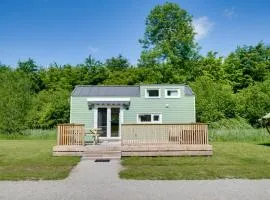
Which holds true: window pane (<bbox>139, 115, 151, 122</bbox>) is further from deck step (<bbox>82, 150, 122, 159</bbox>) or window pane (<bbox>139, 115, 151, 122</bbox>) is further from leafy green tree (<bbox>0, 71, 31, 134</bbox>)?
leafy green tree (<bbox>0, 71, 31, 134</bbox>)

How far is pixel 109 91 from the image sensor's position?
24250 millimetres

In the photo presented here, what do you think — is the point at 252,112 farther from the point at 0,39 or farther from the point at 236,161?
the point at 0,39

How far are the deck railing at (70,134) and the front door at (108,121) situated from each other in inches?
274

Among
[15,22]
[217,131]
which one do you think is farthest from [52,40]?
[217,131]

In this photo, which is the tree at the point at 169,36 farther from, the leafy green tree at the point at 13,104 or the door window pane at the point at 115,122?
the door window pane at the point at 115,122

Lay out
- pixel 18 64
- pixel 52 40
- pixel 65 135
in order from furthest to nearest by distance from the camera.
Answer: pixel 18 64 → pixel 52 40 → pixel 65 135

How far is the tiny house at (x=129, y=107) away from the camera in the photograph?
72.6ft

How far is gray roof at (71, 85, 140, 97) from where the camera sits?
23.5 metres

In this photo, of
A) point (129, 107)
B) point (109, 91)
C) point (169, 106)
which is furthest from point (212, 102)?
point (109, 91)

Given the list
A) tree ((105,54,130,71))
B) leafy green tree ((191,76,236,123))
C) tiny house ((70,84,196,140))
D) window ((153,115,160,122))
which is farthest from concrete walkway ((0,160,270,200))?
tree ((105,54,130,71))

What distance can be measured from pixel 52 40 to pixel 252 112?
2173 centimetres

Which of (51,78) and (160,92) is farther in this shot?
(51,78)

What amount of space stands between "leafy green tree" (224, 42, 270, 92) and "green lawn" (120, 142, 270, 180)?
96.5 feet

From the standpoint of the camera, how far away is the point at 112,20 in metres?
25.9
